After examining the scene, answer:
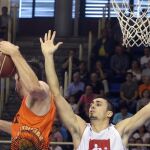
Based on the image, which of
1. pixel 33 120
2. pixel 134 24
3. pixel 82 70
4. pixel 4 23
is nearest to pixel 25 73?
pixel 33 120

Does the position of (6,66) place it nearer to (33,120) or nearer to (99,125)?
(33,120)

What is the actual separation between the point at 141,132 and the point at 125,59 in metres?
2.86

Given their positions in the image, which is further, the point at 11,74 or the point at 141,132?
the point at 141,132

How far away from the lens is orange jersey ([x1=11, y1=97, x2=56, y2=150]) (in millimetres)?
5621

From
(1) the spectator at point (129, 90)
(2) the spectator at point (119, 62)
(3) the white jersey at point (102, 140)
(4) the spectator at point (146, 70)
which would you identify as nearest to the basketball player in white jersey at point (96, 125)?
(3) the white jersey at point (102, 140)

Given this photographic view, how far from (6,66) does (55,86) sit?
0.64 metres

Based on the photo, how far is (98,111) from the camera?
6.15 metres

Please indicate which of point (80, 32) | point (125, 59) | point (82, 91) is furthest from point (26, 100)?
point (80, 32)

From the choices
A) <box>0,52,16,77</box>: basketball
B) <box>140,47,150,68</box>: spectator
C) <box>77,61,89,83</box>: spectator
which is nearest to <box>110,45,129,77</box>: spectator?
<box>140,47,150,68</box>: spectator

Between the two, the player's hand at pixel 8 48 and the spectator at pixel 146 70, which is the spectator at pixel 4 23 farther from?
the player's hand at pixel 8 48

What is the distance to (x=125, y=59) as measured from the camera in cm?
1363

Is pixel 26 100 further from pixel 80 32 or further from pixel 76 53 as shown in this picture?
pixel 80 32

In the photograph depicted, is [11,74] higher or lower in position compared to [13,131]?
higher

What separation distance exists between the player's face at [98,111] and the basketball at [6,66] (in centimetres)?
90
